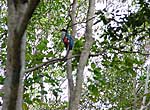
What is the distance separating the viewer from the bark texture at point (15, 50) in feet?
4.09

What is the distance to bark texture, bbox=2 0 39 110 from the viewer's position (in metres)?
1.25

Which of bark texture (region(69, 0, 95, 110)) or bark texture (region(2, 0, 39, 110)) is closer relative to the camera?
bark texture (region(2, 0, 39, 110))

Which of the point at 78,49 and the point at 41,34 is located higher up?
the point at 41,34

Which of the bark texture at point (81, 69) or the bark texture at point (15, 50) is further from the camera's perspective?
the bark texture at point (81, 69)

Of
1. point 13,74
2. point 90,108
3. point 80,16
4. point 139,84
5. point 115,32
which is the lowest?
point 90,108

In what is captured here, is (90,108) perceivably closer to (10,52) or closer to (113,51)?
(113,51)

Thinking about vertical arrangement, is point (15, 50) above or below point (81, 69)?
above

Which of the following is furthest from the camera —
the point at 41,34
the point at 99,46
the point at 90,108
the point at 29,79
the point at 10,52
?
the point at 90,108

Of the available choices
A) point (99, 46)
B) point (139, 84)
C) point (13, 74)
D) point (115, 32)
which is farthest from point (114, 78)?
point (13, 74)

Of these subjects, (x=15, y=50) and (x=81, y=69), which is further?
(x=81, y=69)

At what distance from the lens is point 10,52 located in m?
1.29

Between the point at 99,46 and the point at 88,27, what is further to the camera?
the point at 99,46

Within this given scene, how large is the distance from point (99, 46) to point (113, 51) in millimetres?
217

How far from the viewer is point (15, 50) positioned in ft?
4.21
